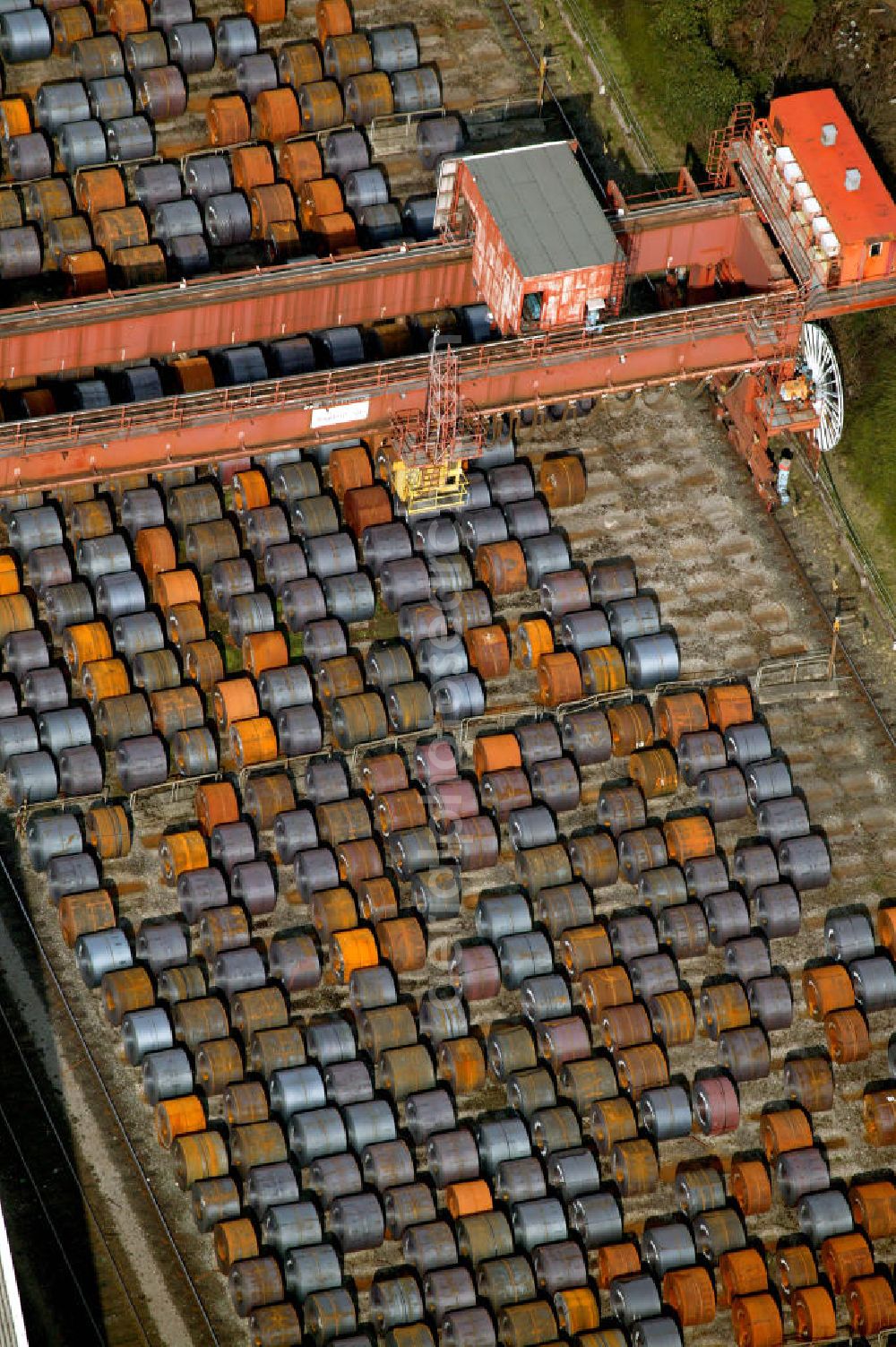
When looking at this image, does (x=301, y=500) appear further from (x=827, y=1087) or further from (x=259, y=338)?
(x=827, y=1087)

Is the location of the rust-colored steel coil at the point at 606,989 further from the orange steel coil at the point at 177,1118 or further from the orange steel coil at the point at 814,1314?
the orange steel coil at the point at 177,1118

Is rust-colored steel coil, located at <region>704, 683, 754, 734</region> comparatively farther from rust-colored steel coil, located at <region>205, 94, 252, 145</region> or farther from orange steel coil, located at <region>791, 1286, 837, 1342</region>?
rust-colored steel coil, located at <region>205, 94, 252, 145</region>

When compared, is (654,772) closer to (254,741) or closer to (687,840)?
(687,840)

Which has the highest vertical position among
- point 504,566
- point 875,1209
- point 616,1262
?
point 504,566

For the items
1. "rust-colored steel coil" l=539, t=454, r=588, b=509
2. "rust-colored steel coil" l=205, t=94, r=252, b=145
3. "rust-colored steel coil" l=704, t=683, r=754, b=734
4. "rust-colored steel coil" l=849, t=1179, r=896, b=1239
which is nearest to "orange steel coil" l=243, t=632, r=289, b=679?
"rust-colored steel coil" l=539, t=454, r=588, b=509

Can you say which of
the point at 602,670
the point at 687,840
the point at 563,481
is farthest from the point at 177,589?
the point at 687,840

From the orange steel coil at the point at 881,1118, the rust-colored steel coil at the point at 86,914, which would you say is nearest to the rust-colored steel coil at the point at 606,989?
the orange steel coil at the point at 881,1118

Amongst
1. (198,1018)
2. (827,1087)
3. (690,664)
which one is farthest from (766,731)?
(198,1018)
